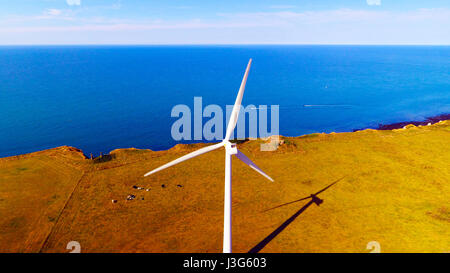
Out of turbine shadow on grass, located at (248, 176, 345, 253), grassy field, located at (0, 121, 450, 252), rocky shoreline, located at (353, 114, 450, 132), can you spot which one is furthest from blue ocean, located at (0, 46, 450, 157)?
turbine shadow on grass, located at (248, 176, 345, 253)

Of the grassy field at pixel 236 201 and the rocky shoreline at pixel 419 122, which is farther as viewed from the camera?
the rocky shoreline at pixel 419 122

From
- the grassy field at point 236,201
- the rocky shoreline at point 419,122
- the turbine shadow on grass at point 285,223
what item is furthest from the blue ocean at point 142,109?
the turbine shadow on grass at point 285,223

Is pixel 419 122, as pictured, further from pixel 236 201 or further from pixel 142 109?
pixel 142 109

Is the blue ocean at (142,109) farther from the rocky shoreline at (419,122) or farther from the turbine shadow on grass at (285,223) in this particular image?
the turbine shadow on grass at (285,223)

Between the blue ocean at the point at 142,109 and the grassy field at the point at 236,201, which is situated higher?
the blue ocean at the point at 142,109

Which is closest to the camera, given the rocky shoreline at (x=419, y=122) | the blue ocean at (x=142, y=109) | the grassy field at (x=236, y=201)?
the grassy field at (x=236, y=201)

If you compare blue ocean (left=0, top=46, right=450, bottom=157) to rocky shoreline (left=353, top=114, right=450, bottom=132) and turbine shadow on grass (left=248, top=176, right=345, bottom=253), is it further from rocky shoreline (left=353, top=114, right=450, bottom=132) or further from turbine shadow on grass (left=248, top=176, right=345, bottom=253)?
turbine shadow on grass (left=248, top=176, right=345, bottom=253)

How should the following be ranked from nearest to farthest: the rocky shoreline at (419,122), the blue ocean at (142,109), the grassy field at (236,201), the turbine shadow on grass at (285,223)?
the turbine shadow on grass at (285,223) < the grassy field at (236,201) < the blue ocean at (142,109) < the rocky shoreline at (419,122)

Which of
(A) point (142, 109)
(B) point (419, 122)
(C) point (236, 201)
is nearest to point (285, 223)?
(C) point (236, 201)
